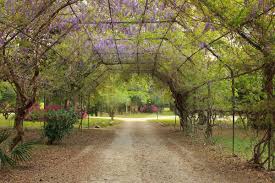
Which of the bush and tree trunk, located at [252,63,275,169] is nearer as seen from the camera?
tree trunk, located at [252,63,275,169]

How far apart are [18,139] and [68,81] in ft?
21.3

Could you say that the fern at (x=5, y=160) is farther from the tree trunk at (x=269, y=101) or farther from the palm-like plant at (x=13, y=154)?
the tree trunk at (x=269, y=101)

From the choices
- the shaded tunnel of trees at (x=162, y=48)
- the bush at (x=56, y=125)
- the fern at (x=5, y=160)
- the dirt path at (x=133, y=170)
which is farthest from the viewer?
the bush at (x=56, y=125)

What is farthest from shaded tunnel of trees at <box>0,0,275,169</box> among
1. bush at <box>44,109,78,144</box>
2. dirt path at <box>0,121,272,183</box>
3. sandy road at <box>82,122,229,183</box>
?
sandy road at <box>82,122,229,183</box>

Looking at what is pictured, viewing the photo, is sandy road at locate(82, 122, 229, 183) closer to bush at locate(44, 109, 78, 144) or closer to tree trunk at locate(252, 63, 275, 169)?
tree trunk at locate(252, 63, 275, 169)

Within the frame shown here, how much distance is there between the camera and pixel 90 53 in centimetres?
1581

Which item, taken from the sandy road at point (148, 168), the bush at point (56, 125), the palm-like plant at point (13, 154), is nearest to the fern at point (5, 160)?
the palm-like plant at point (13, 154)

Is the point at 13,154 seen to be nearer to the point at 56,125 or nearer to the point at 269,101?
the point at 56,125

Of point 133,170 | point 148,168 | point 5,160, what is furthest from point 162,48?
point 5,160

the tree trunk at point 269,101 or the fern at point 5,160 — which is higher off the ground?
the tree trunk at point 269,101

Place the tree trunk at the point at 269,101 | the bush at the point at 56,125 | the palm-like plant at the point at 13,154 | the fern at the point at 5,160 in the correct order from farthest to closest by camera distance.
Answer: the bush at the point at 56,125 < the palm-like plant at the point at 13,154 < the fern at the point at 5,160 < the tree trunk at the point at 269,101

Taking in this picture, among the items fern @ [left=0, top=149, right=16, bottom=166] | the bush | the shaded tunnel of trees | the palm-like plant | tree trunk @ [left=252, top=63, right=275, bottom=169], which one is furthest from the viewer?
the bush

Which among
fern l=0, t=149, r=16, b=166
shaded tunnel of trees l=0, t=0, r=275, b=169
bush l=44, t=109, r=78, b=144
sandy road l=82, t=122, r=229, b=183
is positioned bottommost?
sandy road l=82, t=122, r=229, b=183

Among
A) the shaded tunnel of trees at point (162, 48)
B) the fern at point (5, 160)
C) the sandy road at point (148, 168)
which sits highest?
the shaded tunnel of trees at point (162, 48)
